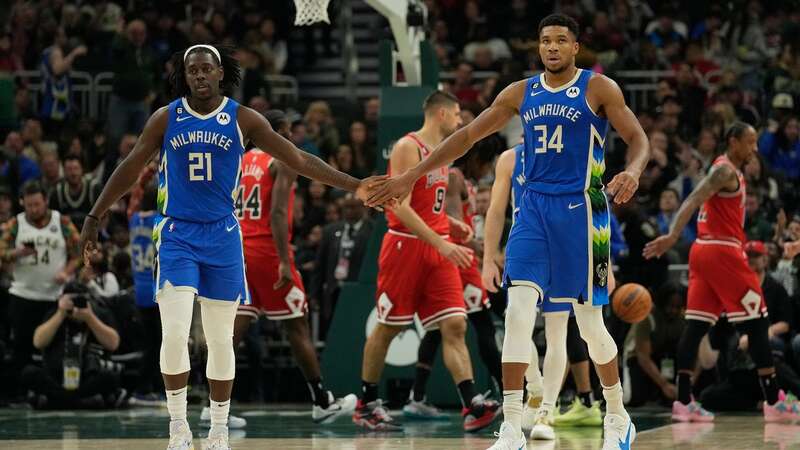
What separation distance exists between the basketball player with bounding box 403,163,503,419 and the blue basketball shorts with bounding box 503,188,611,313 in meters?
3.48

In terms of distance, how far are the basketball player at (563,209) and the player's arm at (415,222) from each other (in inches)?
71.9

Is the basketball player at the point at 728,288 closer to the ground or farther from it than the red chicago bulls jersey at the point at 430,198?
closer to the ground

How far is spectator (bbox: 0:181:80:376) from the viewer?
1491 cm

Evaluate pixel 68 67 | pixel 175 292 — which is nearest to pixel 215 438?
pixel 175 292

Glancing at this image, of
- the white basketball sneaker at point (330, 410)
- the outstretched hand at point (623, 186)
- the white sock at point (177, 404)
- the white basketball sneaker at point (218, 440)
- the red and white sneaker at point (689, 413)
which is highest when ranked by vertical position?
the outstretched hand at point (623, 186)

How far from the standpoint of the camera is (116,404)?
47.8 ft

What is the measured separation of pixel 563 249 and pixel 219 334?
2177 mm

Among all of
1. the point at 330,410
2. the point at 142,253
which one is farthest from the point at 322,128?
the point at 330,410

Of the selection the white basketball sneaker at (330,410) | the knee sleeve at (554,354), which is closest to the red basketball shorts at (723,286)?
the knee sleeve at (554,354)

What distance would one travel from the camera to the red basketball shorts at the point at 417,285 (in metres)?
11.5

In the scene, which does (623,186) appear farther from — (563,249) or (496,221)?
(496,221)

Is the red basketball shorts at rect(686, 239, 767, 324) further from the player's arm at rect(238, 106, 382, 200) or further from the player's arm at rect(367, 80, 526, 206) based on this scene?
the player's arm at rect(238, 106, 382, 200)

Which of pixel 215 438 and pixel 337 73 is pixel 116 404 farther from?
pixel 337 73

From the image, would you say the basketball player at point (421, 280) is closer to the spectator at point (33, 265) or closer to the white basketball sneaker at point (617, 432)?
the white basketball sneaker at point (617, 432)
